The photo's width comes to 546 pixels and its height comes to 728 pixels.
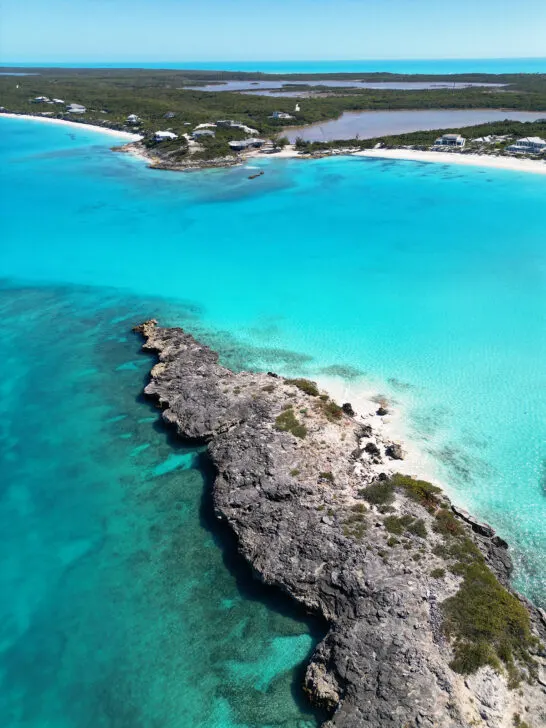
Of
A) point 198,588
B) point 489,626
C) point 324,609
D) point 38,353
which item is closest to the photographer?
point 489,626

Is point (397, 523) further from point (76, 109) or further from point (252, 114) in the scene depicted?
point (76, 109)

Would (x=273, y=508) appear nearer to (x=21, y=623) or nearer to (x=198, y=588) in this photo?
(x=198, y=588)

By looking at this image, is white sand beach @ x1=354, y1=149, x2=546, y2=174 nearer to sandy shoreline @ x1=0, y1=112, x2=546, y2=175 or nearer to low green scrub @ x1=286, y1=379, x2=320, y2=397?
sandy shoreline @ x1=0, y1=112, x2=546, y2=175

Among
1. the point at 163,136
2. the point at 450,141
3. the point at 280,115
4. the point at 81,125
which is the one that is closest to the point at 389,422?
the point at 450,141

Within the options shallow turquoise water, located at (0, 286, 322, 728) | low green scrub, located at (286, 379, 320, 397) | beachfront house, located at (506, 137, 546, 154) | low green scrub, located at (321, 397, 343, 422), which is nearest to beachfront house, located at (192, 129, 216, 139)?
beachfront house, located at (506, 137, 546, 154)

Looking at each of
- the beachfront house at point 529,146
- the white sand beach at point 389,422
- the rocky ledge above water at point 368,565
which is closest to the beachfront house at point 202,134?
the beachfront house at point 529,146

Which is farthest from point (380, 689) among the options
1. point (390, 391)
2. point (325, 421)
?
point (390, 391)

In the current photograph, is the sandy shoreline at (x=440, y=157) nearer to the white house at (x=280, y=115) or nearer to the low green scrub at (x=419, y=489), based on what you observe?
the white house at (x=280, y=115)
